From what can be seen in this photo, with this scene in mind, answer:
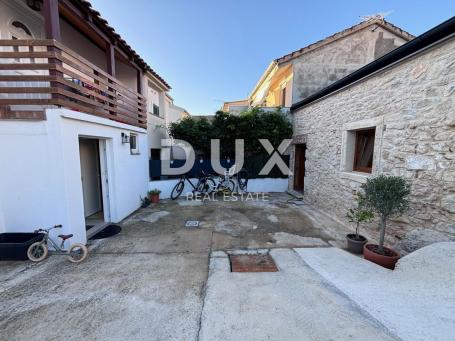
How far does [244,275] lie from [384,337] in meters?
1.65

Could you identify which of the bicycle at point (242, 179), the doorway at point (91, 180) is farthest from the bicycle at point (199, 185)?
the doorway at point (91, 180)

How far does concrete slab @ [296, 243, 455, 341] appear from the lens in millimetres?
1896

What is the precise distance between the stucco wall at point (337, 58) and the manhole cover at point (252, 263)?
8249 mm

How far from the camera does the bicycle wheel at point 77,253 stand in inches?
131

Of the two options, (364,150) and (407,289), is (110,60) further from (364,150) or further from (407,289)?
(407,289)

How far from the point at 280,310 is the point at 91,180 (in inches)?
236

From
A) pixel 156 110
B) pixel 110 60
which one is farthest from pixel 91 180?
pixel 156 110

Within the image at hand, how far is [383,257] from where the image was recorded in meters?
3.13

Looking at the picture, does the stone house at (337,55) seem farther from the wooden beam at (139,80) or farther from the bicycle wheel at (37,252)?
the bicycle wheel at (37,252)

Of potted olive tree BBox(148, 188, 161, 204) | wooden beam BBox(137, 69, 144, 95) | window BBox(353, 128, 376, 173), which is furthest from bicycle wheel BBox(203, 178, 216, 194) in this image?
window BBox(353, 128, 376, 173)

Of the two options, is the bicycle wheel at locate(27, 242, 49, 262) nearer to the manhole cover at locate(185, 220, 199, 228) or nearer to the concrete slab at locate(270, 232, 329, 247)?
the manhole cover at locate(185, 220, 199, 228)

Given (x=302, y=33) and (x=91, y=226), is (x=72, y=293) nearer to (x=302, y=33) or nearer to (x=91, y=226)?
(x=91, y=226)

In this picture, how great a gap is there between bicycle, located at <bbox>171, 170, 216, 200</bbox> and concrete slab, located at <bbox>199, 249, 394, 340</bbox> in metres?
5.45

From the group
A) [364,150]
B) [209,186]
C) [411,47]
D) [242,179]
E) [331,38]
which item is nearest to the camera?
[411,47]
